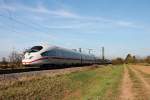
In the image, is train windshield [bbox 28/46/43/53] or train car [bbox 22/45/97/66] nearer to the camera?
train car [bbox 22/45/97/66]

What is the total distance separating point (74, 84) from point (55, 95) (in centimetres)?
573

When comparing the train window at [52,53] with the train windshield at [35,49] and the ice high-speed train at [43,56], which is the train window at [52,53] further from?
the train windshield at [35,49]

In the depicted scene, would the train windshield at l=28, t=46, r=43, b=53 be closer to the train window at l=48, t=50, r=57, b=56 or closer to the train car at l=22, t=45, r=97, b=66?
the train car at l=22, t=45, r=97, b=66

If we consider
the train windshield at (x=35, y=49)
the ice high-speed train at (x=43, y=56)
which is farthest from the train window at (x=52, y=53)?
the train windshield at (x=35, y=49)

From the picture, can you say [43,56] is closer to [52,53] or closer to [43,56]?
[43,56]

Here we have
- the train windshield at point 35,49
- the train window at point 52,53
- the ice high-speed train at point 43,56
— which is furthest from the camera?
the train window at point 52,53

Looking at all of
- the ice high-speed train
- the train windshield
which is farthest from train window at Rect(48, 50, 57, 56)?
the train windshield

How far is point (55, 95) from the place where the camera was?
707 inches

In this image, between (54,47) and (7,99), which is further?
(54,47)

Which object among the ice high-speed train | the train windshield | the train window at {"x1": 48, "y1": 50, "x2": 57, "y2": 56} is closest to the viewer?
the ice high-speed train

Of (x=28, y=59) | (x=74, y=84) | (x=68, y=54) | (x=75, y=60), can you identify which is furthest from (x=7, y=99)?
(x=75, y=60)

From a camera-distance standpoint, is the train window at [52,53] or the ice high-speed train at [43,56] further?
the train window at [52,53]

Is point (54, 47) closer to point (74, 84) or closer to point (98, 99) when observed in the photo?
point (74, 84)

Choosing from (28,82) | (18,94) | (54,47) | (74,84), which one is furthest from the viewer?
(54,47)
